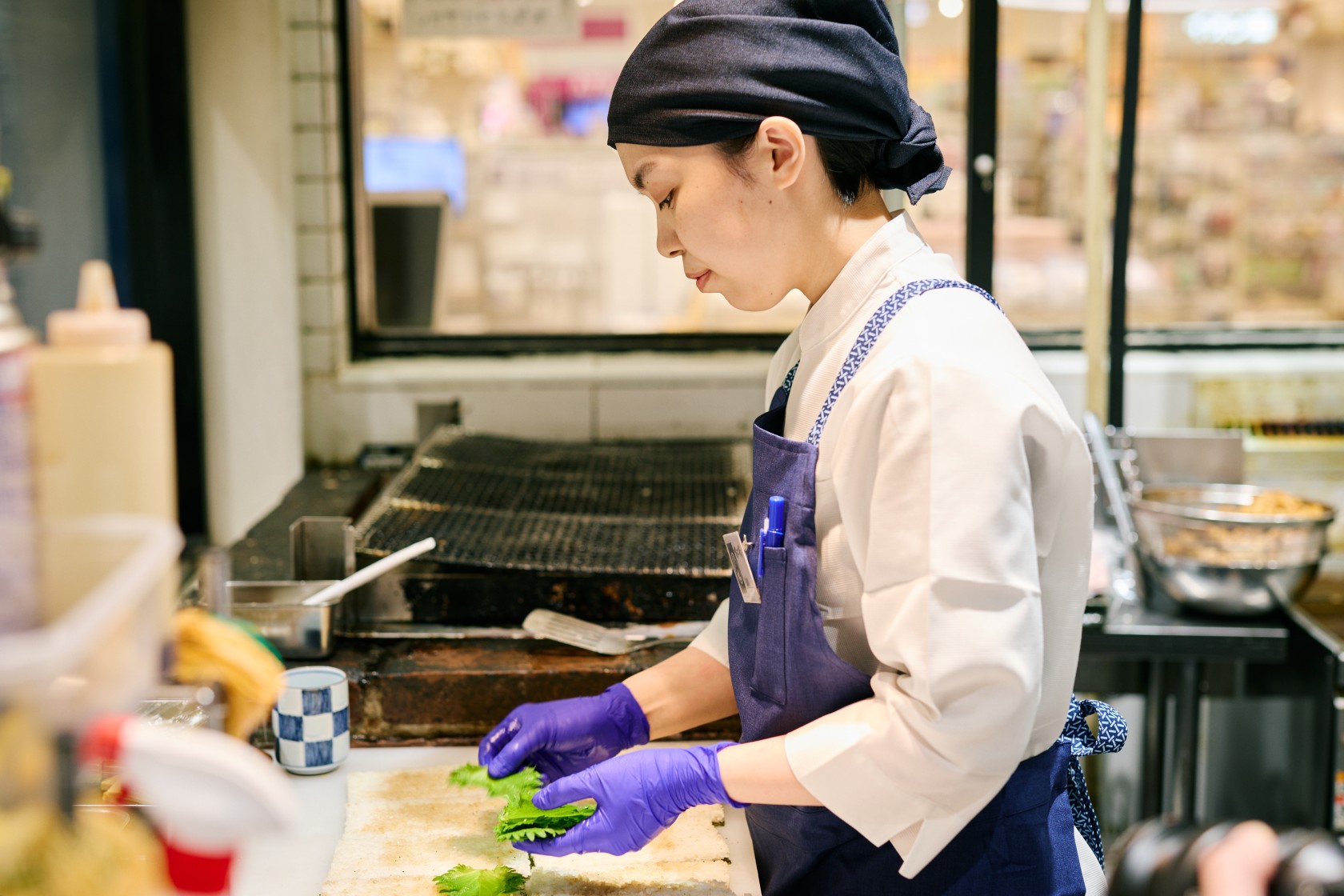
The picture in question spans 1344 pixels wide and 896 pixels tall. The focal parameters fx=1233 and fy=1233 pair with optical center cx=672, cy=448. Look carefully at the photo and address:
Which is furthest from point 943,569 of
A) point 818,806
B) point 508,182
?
point 508,182

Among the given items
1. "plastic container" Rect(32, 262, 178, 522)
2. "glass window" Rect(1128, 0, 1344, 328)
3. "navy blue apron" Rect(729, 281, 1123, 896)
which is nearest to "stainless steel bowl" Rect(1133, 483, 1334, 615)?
"navy blue apron" Rect(729, 281, 1123, 896)

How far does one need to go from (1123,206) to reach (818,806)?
237 cm

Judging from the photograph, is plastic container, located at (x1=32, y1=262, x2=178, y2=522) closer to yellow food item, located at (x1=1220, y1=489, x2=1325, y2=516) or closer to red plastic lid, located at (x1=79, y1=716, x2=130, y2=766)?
red plastic lid, located at (x1=79, y1=716, x2=130, y2=766)

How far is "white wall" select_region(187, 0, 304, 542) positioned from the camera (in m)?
3.09

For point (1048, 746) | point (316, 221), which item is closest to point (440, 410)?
point (316, 221)

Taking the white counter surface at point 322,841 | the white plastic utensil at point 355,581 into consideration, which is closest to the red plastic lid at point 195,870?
the white counter surface at point 322,841

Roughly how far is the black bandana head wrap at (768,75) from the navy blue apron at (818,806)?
7.8 inches

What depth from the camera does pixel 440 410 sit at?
10.6 ft

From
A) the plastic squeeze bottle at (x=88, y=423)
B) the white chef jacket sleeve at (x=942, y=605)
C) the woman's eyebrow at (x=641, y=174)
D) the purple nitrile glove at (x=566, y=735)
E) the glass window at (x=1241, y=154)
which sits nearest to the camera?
the plastic squeeze bottle at (x=88, y=423)

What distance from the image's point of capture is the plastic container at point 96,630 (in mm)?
651

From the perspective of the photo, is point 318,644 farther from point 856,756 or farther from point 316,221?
point 316,221

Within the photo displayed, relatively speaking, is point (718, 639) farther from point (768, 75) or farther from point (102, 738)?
point (102, 738)

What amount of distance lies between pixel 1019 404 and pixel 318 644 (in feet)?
4.11

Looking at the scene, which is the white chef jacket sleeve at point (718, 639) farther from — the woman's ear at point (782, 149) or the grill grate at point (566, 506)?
the woman's ear at point (782, 149)
